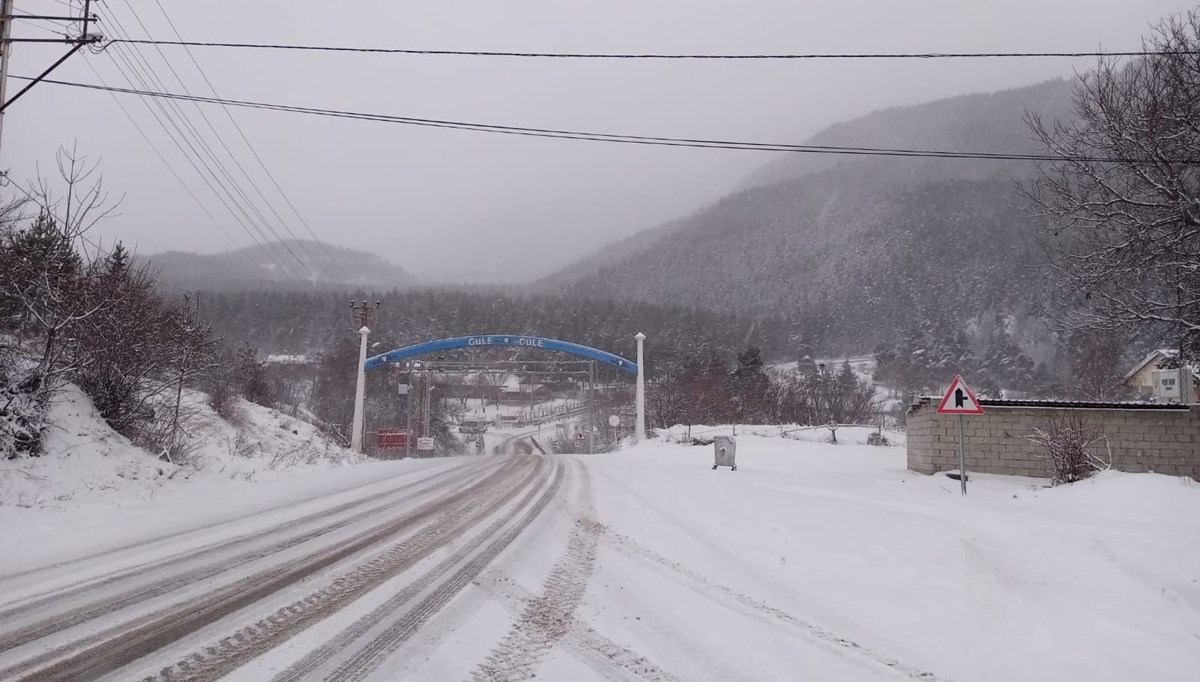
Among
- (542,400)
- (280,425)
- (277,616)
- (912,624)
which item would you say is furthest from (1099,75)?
(542,400)

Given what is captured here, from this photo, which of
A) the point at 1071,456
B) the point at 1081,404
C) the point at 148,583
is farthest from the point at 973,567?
the point at 1081,404

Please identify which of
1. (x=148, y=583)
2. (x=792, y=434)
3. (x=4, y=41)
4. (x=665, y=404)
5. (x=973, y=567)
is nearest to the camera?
(x=148, y=583)

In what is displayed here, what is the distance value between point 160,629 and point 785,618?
4374mm

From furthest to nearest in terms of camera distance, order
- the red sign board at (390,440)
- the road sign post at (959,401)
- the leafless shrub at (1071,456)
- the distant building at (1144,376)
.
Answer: the red sign board at (390,440)
the distant building at (1144,376)
the leafless shrub at (1071,456)
the road sign post at (959,401)

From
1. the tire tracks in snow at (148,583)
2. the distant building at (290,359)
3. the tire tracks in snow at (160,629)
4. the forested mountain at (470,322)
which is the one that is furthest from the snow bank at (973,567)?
the distant building at (290,359)

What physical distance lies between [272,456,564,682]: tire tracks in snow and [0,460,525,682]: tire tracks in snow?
2.76 feet

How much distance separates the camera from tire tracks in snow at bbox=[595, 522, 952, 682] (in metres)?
4.01

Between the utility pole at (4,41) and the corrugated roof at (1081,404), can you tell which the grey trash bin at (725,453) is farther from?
the utility pole at (4,41)

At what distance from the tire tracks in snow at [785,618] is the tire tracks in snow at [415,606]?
164 cm

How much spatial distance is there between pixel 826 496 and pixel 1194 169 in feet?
33.8

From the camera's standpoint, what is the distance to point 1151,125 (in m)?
13.1

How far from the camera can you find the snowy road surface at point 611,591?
3.91 m

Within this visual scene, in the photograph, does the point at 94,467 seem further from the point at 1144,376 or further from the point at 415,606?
the point at 1144,376

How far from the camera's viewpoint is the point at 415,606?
16.1 feet
